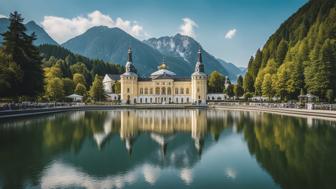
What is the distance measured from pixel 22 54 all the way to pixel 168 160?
3166cm

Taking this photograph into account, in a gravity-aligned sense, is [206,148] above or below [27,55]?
below

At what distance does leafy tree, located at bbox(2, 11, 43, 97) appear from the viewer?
131 ft

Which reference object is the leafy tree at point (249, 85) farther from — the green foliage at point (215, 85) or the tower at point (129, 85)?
the tower at point (129, 85)

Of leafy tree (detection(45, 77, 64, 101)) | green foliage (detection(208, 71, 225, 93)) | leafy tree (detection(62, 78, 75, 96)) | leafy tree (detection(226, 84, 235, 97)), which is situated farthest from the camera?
green foliage (detection(208, 71, 225, 93))

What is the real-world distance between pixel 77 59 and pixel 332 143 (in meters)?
100

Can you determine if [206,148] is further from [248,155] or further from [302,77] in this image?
[302,77]

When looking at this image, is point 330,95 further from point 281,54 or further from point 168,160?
point 168,160

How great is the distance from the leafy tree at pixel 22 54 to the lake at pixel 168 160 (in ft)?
60.5

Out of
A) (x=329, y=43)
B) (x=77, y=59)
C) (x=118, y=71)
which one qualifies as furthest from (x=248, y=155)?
(x=118, y=71)

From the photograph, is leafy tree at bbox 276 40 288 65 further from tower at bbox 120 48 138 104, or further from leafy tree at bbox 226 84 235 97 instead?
tower at bbox 120 48 138 104

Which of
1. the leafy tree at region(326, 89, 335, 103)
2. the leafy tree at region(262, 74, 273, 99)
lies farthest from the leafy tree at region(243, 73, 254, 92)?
the leafy tree at region(326, 89, 335, 103)

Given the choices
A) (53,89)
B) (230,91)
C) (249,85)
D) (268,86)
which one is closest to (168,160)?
(268,86)

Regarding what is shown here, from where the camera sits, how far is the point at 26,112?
38.3 meters

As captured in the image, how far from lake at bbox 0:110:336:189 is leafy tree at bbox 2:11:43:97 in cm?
1844
